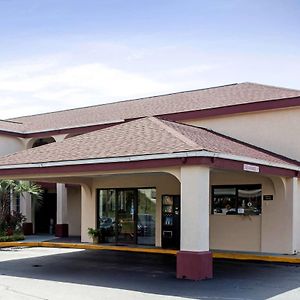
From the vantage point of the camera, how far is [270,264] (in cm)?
1606

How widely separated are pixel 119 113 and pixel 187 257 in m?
13.5

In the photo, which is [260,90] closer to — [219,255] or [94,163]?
[219,255]

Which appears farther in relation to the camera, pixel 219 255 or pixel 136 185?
pixel 136 185

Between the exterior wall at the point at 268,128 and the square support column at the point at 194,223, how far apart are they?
6.43 m

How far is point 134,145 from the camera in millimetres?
14852

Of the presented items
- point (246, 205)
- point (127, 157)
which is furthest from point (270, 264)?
point (127, 157)

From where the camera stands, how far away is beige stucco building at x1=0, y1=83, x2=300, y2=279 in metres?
13.2

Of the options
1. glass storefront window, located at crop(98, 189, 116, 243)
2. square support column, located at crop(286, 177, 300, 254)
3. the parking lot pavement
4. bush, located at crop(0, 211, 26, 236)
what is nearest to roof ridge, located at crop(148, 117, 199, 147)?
the parking lot pavement

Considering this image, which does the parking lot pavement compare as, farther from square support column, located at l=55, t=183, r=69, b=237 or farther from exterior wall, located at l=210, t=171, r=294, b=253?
square support column, located at l=55, t=183, r=69, b=237

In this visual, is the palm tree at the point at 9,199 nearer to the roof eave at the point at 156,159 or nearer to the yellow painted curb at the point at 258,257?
the roof eave at the point at 156,159

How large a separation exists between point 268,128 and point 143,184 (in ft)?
18.0

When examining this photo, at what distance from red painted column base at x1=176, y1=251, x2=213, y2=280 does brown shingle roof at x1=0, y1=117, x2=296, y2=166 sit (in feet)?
8.12

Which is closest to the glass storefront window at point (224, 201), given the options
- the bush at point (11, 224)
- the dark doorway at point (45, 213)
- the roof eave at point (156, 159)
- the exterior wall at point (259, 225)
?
the exterior wall at point (259, 225)

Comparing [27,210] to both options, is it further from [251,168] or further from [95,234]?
[251,168]
